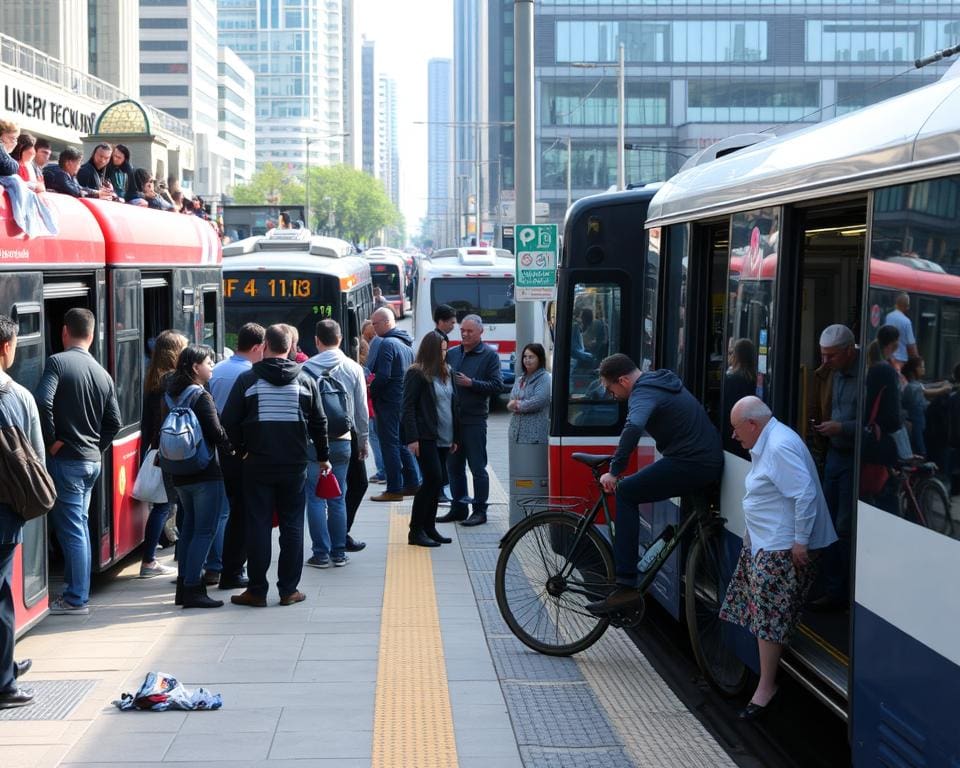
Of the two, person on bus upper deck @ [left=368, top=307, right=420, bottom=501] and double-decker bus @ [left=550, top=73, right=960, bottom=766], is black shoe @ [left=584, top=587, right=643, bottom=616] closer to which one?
double-decker bus @ [left=550, top=73, right=960, bottom=766]

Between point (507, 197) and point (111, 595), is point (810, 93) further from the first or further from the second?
point (111, 595)

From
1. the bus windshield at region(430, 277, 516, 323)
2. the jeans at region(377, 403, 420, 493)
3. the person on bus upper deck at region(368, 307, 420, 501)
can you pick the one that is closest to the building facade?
the bus windshield at region(430, 277, 516, 323)

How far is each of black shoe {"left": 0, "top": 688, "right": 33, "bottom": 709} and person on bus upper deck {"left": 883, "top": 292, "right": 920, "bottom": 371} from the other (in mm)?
4419

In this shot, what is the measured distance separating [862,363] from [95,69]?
283 feet

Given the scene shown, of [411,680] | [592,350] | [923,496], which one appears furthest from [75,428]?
[923,496]

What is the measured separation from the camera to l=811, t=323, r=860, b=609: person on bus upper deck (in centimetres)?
640

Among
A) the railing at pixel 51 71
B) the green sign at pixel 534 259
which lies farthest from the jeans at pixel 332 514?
the railing at pixel 51 71

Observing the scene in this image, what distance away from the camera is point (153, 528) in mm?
10203

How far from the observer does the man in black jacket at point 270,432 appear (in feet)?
28.8

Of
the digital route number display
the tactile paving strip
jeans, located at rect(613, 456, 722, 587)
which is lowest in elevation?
the tactile paving strip

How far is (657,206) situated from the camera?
8.88 meters

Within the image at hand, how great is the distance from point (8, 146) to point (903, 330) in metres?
5.76

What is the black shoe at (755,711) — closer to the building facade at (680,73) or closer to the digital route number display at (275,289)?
the digital route number display at (275,289)

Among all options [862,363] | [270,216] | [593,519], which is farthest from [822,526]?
[270,216]
